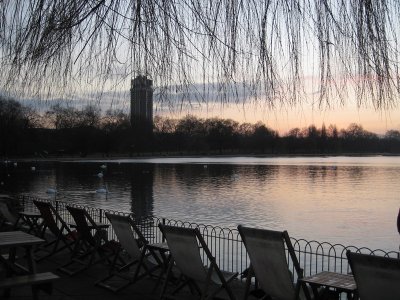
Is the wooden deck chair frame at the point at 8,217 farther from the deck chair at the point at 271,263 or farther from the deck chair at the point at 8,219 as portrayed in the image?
the deck chair at the point at 271,263

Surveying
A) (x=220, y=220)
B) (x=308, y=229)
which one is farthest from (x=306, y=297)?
(x=220, y=220)

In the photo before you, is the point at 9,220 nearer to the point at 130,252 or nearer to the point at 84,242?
the point at 84,242

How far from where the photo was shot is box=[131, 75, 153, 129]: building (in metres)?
3.22

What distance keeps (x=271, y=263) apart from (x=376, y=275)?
45.4 inches

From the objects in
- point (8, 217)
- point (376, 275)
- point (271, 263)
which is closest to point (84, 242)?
point (8, 217)

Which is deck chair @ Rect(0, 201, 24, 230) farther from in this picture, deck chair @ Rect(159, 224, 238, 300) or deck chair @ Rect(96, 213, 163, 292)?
deck chair @ Rect(159, 224, 238, 300)

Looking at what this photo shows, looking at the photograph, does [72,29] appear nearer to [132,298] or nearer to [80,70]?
[80,70]

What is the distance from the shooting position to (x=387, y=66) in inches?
114

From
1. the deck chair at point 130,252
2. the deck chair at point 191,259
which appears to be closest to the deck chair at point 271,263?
the deck chair at point 191,259

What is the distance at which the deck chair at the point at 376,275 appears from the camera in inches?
150

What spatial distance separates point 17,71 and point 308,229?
57.6 ft

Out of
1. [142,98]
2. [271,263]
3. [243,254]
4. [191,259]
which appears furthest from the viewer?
[243,254]

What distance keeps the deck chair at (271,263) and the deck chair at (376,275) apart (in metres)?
0.76

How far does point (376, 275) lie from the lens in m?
3.88
